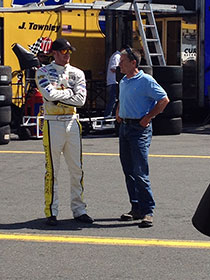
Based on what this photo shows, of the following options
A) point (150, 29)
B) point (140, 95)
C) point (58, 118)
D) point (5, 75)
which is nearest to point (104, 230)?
point (58, 118)

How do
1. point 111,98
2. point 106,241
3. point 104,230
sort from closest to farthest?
point 106,241
point 104,230
point 111,98

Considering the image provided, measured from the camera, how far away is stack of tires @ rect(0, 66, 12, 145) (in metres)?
13.3

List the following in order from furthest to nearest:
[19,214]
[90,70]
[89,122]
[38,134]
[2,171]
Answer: [90,70], [89,122], [38,134], [2,171], [19,214]

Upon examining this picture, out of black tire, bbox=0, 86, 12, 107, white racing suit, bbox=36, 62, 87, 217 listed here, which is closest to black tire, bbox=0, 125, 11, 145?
black tire, bbox=0, 86, 12, 107

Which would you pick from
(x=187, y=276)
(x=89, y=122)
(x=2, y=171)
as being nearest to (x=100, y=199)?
(x=2, y=171)

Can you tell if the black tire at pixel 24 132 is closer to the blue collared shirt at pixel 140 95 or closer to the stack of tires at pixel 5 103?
the stack of tires at pixel 5 103

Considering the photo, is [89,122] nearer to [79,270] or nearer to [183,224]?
[183,224]

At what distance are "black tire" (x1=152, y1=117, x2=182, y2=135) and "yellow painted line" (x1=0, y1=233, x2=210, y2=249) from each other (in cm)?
794

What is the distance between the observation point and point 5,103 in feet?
44.2

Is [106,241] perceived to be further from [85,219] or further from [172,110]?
[172,110]

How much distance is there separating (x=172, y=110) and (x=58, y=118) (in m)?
7.62

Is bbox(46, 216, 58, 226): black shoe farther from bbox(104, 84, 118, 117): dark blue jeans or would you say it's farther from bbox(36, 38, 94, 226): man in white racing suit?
bbox(104, 84, 118, 117): dark blue jeans

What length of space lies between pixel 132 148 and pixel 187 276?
2.00 m

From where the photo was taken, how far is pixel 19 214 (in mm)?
7797
